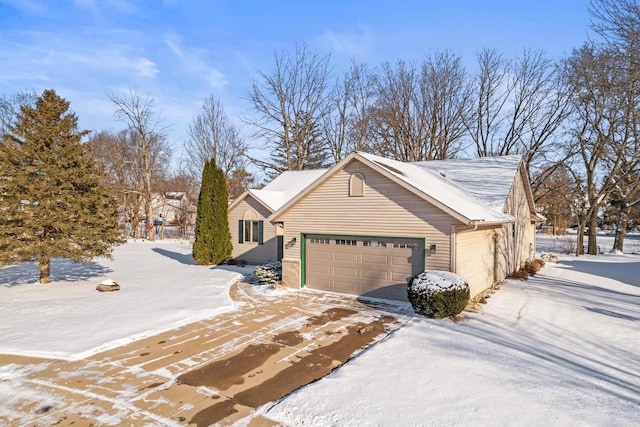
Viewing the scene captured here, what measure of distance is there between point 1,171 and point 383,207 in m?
12.5

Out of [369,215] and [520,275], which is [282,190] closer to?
[369,215]

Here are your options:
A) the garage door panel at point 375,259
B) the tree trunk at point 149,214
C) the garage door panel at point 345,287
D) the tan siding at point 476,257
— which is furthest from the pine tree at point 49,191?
the tree trunk at point 149,214

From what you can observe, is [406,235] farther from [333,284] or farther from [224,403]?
[224,403]

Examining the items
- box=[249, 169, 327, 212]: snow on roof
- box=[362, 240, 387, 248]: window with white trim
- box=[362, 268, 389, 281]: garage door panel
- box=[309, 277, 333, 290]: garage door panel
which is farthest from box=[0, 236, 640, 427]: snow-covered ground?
box=[249, 169, 327, 212]: snow on roof

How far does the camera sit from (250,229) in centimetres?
2012

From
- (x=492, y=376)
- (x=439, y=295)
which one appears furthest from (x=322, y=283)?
(x=492, y=376)

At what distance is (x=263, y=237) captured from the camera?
1966 cm

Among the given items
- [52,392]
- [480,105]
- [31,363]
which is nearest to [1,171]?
[31,363]

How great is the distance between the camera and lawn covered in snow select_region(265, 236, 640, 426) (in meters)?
4.91

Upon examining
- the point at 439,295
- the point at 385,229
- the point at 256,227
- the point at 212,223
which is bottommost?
the point at 439,295

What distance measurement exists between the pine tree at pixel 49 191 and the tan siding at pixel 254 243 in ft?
24.9

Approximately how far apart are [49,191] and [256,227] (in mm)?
9646

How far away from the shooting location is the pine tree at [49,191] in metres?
12.0

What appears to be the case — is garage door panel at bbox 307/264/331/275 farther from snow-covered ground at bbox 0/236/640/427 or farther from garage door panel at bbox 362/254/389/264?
snow-covered ground at bbox 0/236/640/427
